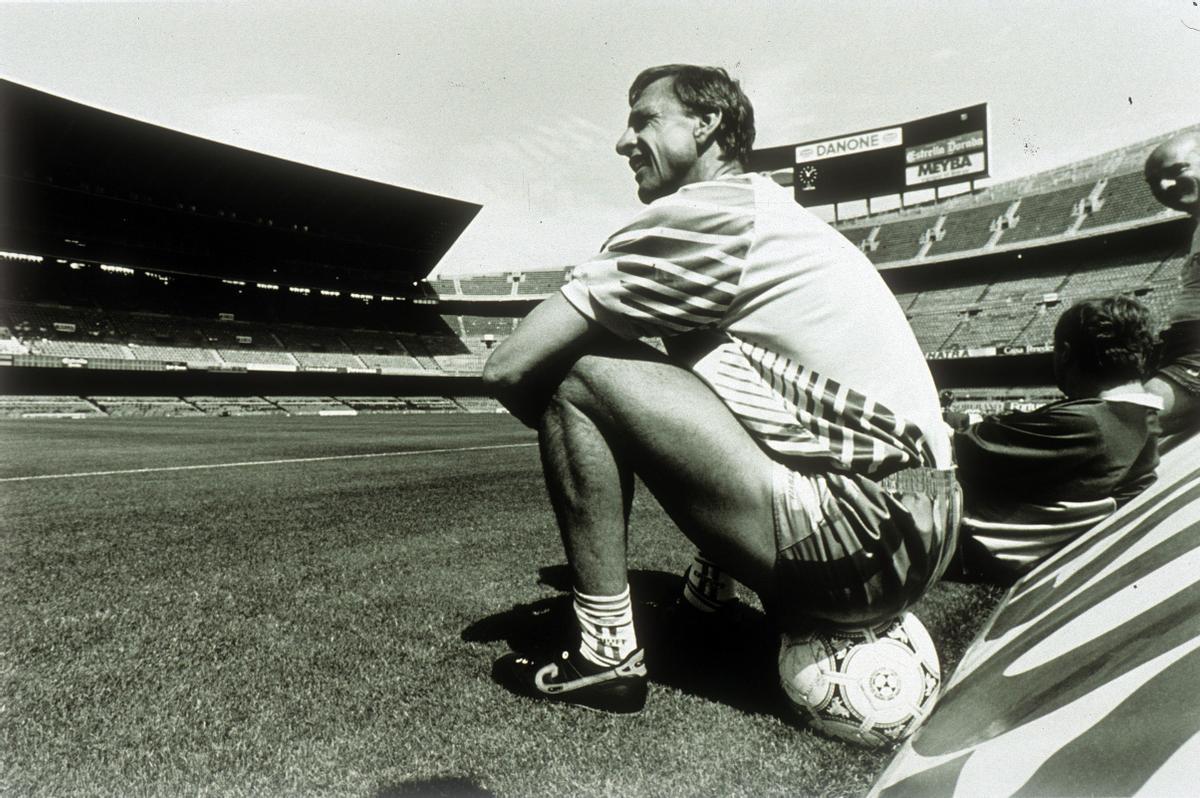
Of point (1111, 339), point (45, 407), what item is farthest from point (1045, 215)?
point (45, 407)

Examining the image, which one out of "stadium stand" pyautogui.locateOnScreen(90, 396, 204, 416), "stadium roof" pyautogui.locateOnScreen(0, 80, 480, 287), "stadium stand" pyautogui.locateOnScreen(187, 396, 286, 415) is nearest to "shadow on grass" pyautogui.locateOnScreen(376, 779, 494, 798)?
"stadium roof" pyautogui.locateOnScreen(0, 80, 480, 287)

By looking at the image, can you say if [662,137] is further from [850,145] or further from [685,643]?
[850,145]

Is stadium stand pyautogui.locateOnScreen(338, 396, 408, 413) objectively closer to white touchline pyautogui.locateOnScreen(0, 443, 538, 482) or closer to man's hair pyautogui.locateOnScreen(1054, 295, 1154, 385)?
white touchline pyautogui.locateOnScreen(0, 443, 538, 482)

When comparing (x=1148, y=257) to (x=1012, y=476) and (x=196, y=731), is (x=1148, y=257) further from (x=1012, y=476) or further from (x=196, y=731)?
(x=196, y=731)

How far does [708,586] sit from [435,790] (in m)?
1.12

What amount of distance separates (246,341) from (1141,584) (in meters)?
37.1

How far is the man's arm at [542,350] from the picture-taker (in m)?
1.57

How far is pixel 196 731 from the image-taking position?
1.49 meters

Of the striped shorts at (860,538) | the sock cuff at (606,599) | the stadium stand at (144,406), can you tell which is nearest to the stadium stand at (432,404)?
the stadium stand at (144,406)

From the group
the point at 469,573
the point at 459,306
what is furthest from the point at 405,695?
the point at 459,306

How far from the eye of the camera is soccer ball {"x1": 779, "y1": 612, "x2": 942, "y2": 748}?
4.85 ft

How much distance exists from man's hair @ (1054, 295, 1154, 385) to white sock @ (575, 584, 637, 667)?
67.7 inches

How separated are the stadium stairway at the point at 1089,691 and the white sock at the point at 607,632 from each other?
23.4 inches

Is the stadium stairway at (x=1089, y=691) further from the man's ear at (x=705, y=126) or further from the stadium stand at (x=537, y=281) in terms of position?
the stadium stand at (x=537, y=281)
